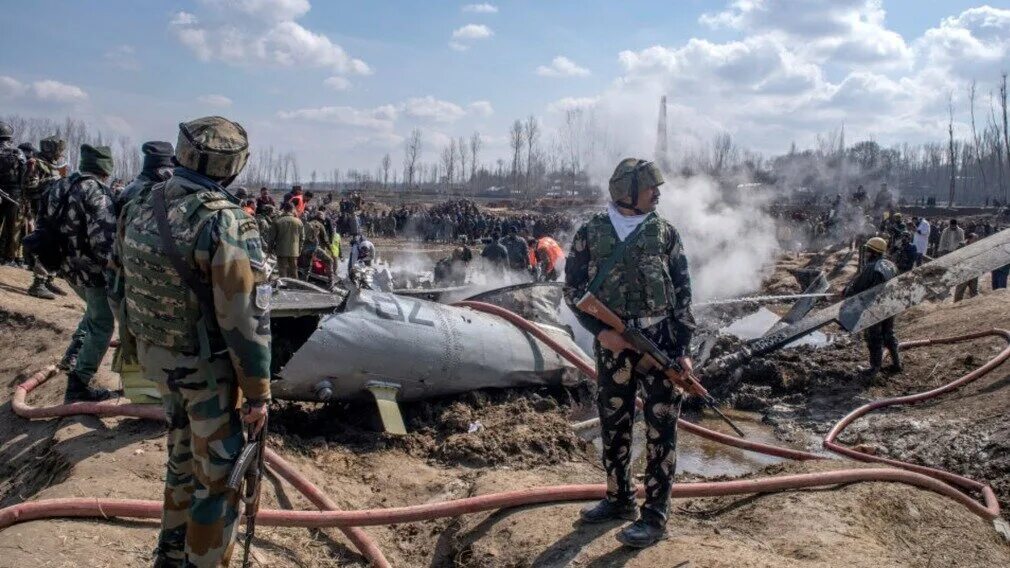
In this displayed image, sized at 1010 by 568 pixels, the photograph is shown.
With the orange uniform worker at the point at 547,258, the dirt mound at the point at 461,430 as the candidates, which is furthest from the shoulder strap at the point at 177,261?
the orange uniform worker at the point at 547,258

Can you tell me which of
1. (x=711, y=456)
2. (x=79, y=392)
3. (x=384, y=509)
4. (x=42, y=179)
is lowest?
(x=711, y=456)

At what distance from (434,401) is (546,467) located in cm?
135

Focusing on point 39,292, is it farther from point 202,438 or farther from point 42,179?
point 202,438

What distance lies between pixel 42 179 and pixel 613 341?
30.4ft

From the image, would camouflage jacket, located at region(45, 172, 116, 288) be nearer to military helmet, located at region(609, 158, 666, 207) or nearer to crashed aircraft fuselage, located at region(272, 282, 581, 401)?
crashed aircraft fuselage, located at region(272, 282, 581, 401)

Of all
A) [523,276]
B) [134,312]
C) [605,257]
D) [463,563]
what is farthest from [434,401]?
[523,276]

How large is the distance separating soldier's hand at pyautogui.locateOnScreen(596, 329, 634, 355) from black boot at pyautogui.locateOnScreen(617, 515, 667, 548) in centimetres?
82

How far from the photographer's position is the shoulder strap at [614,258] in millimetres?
3510

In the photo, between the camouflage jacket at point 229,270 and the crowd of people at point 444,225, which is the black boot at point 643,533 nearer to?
the camouflage jacket at point 229,270

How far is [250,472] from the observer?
115 inches

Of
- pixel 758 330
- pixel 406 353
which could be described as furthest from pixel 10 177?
pixel 758 330

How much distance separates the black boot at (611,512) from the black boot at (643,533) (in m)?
0.18

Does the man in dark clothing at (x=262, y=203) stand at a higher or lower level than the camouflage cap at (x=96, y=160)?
lower

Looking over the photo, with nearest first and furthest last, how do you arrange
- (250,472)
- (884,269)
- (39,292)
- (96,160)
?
(250,472) → (96,160) → (884,269) → (39,292)
